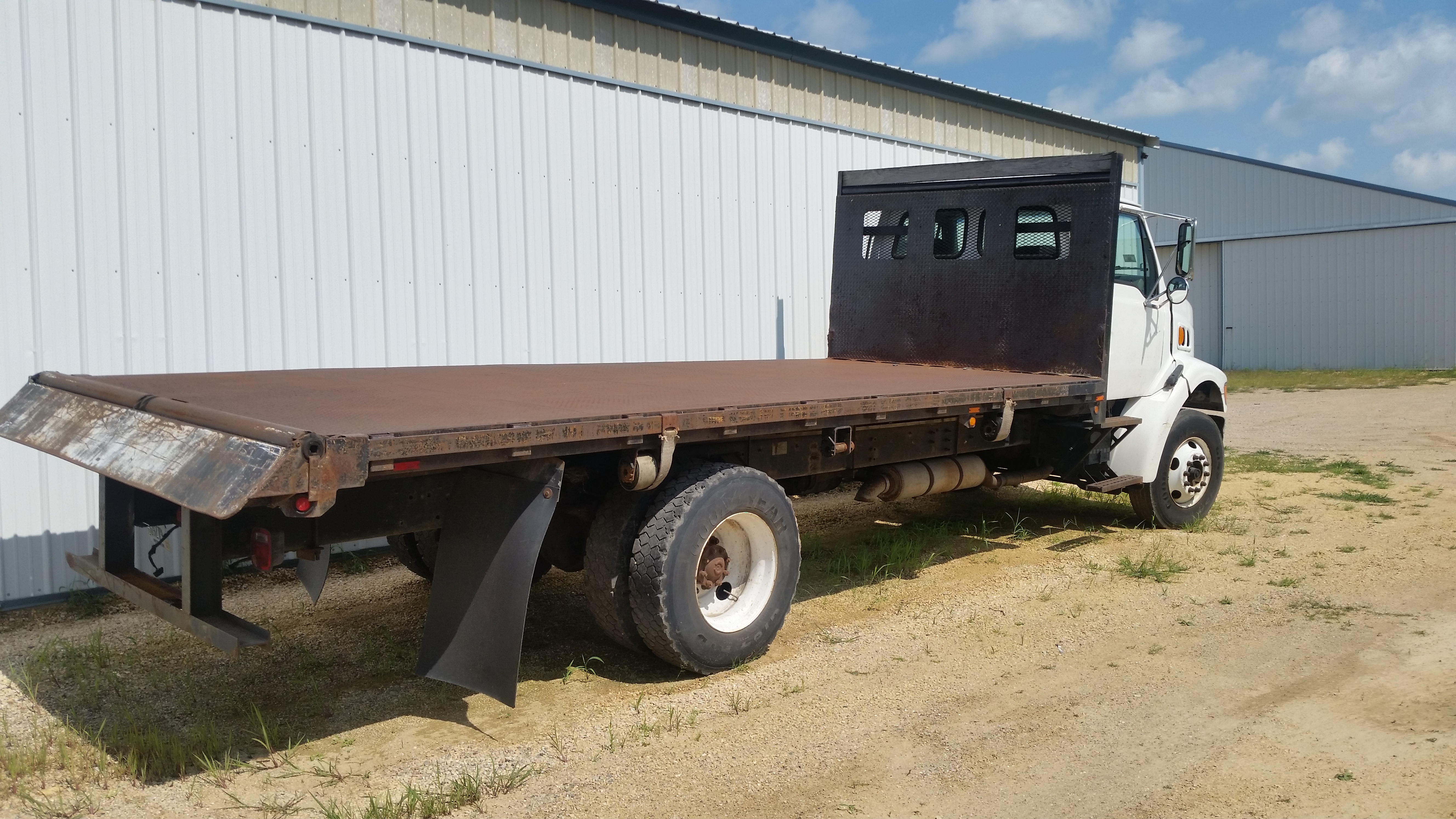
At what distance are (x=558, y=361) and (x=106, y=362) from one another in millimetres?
3122

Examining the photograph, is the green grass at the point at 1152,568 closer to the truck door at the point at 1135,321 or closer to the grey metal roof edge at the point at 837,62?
the truck door at the point at 1135,321

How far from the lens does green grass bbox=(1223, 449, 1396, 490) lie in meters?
10.7

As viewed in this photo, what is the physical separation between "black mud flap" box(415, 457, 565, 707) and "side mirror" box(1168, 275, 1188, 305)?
5210mm

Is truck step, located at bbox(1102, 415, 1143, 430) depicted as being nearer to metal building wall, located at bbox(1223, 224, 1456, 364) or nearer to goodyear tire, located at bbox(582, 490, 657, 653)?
goodyear tire, located at bbox(582, 490, 657, 653)

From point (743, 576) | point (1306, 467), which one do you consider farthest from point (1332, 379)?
point (743, 576)

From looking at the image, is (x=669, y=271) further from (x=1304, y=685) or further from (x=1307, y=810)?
(x=1307, y=810)

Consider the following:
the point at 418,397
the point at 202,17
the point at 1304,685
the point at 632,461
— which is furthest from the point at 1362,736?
the point at 202,17

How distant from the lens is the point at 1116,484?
7.55m

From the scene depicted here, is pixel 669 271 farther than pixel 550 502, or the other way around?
pixel 669 271

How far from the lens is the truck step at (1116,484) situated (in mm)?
7500

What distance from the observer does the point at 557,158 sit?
8555 millimetres

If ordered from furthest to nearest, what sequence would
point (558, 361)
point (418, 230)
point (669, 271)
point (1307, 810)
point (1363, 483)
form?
point (1363, 483)
point (669, 271)
point (558, 361)
point (418, 230)
point (1307, 810)

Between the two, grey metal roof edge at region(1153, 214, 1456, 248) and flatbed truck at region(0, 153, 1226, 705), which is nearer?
flatbed truck at region(0, 153, 1226, 705)

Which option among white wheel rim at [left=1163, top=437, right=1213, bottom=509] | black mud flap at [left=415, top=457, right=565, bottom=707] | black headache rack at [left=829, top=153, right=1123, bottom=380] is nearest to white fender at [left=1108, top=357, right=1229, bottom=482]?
white wheel rim at [left=1163, top=437, right=1213, bottom=509]
